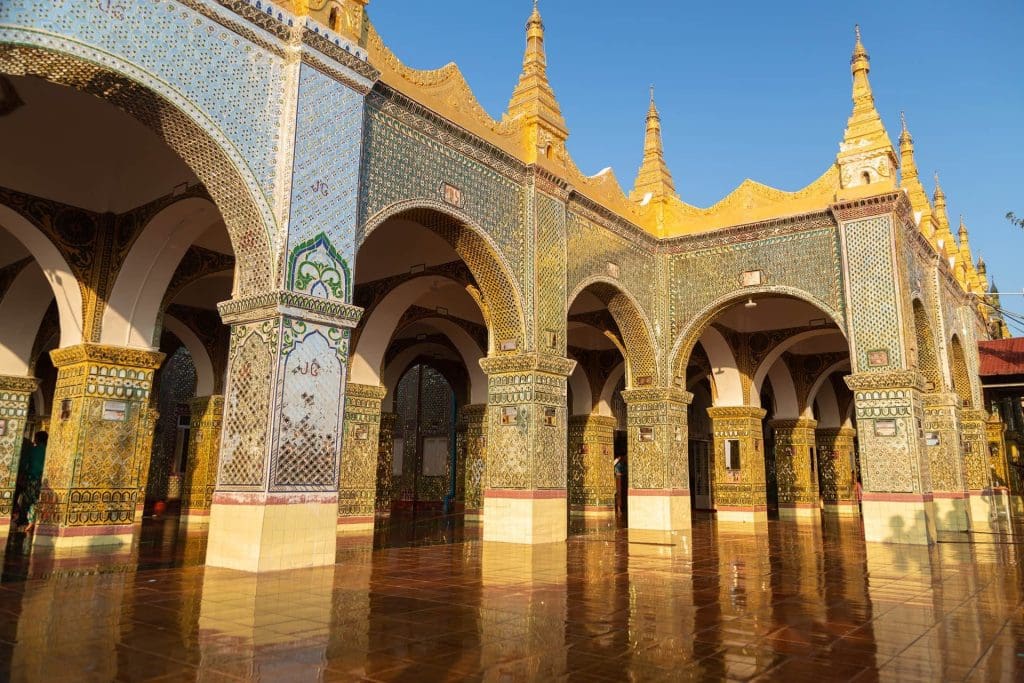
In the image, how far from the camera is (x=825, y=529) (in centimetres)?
1296

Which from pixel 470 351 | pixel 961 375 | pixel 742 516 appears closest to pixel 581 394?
pixel 470 351

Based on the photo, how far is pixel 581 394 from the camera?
17.4 metres

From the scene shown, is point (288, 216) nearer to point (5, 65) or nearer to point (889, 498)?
point (5, 65)

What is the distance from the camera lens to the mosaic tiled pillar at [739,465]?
15156 millimetres

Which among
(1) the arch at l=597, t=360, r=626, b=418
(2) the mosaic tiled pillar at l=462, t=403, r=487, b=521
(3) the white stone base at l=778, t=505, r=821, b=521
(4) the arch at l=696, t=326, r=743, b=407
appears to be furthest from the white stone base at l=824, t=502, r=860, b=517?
(2) the mosaic tiled pillar at l=462, t=403, r=487, b=521

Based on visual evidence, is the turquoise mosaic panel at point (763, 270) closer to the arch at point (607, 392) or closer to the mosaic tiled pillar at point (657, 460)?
the mosaic tiled pillar at point (657, 460)

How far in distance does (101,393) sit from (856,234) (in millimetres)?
10262

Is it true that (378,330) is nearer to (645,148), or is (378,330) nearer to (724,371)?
(645,148)

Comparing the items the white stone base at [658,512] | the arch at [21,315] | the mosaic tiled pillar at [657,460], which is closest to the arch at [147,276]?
the arch at [21,315]

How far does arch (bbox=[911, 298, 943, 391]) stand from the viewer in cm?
1288

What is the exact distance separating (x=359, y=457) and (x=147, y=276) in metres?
4.17

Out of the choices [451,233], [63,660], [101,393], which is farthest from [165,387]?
[63,660]

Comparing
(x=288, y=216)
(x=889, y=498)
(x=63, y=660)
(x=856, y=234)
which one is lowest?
(x=63, y=660)

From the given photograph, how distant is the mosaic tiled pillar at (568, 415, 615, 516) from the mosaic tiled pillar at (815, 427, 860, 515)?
5566 millimetres
